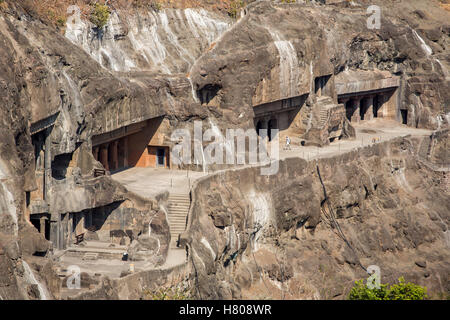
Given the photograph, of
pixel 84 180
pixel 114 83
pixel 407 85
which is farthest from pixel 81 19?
pixel 407 85

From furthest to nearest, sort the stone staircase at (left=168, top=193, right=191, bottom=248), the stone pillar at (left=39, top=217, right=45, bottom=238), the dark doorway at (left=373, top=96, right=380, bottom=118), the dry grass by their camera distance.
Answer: the dark doorway at (left=373, top=96, right=380, bottom=118)
the dry grass
the stone staircase at (left=168, top=193, right=191, bottom=248)
the stone pillar at (left=39, top=217, right=45, bottom=238)

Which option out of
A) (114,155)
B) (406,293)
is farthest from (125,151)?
(406,293)

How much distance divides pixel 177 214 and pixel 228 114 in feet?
38.2

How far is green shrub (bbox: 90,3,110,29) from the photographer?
66.4 m

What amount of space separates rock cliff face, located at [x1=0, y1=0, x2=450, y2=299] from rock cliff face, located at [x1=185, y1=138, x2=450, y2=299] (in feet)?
0.43

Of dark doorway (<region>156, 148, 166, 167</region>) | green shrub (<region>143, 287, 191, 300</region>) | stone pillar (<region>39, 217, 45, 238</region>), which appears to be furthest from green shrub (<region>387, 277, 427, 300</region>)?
dark doorway (<region>156, 148, 166, 167</region>)

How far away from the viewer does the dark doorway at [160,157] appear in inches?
2718

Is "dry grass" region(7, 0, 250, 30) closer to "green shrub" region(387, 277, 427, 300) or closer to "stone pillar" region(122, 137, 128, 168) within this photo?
"stone pillar" region(122, 137, 128, 168)

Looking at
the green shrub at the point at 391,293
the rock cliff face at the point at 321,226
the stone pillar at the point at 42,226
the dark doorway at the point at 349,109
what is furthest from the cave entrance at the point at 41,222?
the dark doorway at the point at 349,109

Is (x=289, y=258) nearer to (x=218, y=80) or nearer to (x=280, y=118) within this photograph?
(x=218, y=80)

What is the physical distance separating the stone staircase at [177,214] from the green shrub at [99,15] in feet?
43.4

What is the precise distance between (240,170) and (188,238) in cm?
874

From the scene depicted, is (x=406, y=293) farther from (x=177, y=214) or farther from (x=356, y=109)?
(x=356, y=109)

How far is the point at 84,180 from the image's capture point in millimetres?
57781
